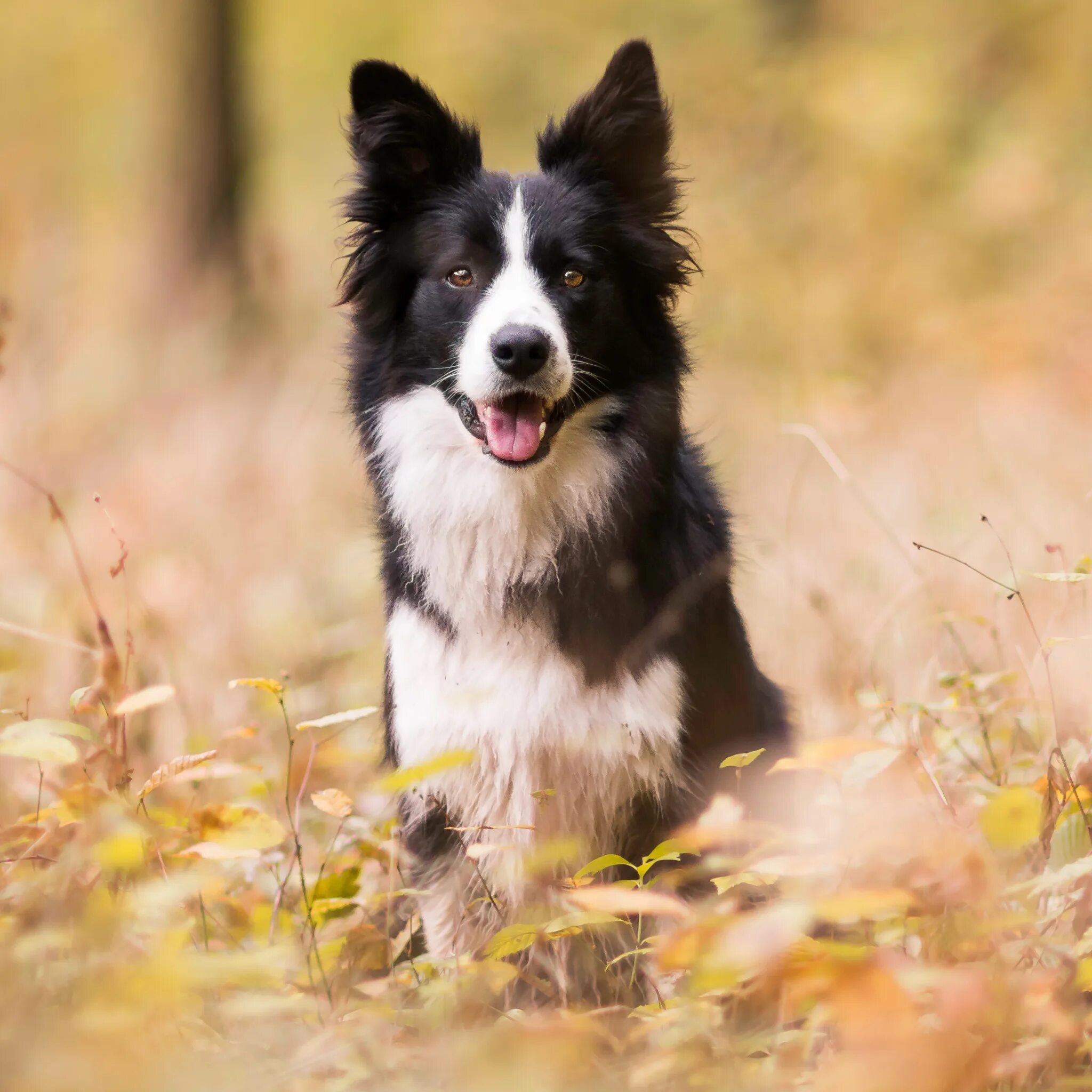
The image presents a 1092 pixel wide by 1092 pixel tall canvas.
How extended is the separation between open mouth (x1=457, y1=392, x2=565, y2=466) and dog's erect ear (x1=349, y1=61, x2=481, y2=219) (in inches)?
29.5

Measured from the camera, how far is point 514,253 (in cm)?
320

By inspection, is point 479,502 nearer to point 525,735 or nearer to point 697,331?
point 525,735

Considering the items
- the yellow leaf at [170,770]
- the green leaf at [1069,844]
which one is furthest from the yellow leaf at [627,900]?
the yellow leaf at [170,770]

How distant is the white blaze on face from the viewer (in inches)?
118

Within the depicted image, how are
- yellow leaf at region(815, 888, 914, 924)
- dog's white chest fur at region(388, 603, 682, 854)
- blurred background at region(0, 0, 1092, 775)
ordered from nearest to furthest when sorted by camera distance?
yellow leaf at region(815, 888, 914, 924)
dog's white chest fur at region(388, 603, 682, 854)
blurred background at region(0, 0, 1092, 775)

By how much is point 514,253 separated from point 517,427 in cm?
52

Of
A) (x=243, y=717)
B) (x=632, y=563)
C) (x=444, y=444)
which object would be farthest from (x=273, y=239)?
(x=632, y=563)

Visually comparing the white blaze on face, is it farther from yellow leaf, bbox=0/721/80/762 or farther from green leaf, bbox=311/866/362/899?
yellow leaf, bbox=0/721/80/762

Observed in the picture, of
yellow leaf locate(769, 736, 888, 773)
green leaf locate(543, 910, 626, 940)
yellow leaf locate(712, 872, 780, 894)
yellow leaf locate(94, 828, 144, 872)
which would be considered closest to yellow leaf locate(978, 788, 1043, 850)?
yellow leaf locate(769, 736, 888, 773)

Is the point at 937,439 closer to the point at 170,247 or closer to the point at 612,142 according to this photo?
the point at 612,142

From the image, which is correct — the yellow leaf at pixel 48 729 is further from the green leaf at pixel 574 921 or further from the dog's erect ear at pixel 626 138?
the dog's erect ear at pixel 626 138

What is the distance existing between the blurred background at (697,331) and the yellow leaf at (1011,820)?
1.49 metres

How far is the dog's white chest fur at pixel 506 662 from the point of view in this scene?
9.62 ft

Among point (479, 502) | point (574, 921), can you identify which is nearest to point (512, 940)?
point (574, 921)
